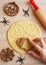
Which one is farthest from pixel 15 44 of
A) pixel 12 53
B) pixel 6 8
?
pixel 6 8

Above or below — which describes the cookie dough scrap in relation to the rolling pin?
below

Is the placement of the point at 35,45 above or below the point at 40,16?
below

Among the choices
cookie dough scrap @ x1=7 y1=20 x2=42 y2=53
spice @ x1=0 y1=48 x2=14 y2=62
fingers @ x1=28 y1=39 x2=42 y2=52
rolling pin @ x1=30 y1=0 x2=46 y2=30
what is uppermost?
rolling pin @ x1=30 y1=0 x2=46 y2=30

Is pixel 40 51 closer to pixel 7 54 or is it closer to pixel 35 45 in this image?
pixel 35 45

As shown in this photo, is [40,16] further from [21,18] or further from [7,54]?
[7,54]

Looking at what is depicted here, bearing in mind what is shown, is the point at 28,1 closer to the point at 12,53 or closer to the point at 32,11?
the point at 32,11

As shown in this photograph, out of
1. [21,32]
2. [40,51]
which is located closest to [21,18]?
[21,32]

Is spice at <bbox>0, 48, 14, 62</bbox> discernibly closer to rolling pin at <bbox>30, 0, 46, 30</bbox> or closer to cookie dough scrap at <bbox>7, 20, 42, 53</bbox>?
cookie dough scrap at <bbox>7, 20, 42, 53</bbox>

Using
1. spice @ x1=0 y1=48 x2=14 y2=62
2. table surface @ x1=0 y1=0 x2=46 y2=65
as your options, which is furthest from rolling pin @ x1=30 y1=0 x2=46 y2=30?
spice @ x1=0 y1=48 x2=14 y2=62
